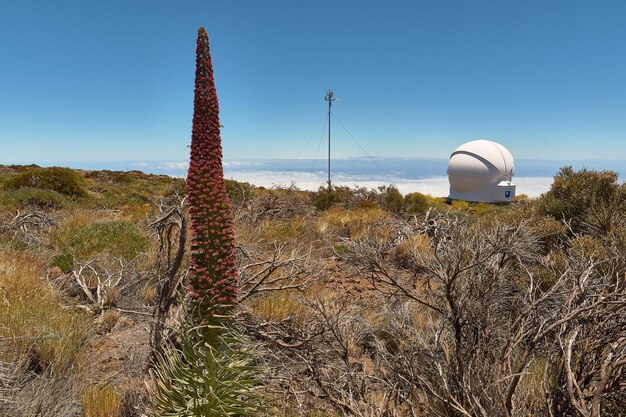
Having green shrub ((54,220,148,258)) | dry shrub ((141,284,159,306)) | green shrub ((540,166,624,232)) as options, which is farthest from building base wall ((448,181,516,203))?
dry shrub ((141,284,159,306))

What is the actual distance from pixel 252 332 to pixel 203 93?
215 centimetres

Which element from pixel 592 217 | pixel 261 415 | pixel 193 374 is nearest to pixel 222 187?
pixel 193 374

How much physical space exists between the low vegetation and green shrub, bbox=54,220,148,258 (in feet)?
0.14

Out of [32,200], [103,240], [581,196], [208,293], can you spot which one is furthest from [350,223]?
[32,200]

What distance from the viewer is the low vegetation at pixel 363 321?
242cm

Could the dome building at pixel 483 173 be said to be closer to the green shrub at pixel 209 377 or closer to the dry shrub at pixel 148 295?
the dry shrub at pixel 148 295

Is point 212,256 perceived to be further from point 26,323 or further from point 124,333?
point 124,333

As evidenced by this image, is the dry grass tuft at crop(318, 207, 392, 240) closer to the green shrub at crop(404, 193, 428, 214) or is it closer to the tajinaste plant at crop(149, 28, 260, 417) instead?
the green shrub at crop(404, 193, 428, 214)

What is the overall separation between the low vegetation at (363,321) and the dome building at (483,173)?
87.0 ft

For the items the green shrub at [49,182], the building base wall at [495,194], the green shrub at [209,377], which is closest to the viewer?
the green shrub at [209,377]

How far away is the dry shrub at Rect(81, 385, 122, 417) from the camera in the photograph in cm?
264

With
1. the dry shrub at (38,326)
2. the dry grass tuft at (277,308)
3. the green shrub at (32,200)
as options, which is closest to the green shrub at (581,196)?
the dry grass tuft at (277,308)

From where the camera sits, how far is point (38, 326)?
11.5ft

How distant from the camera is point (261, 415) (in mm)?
2443
